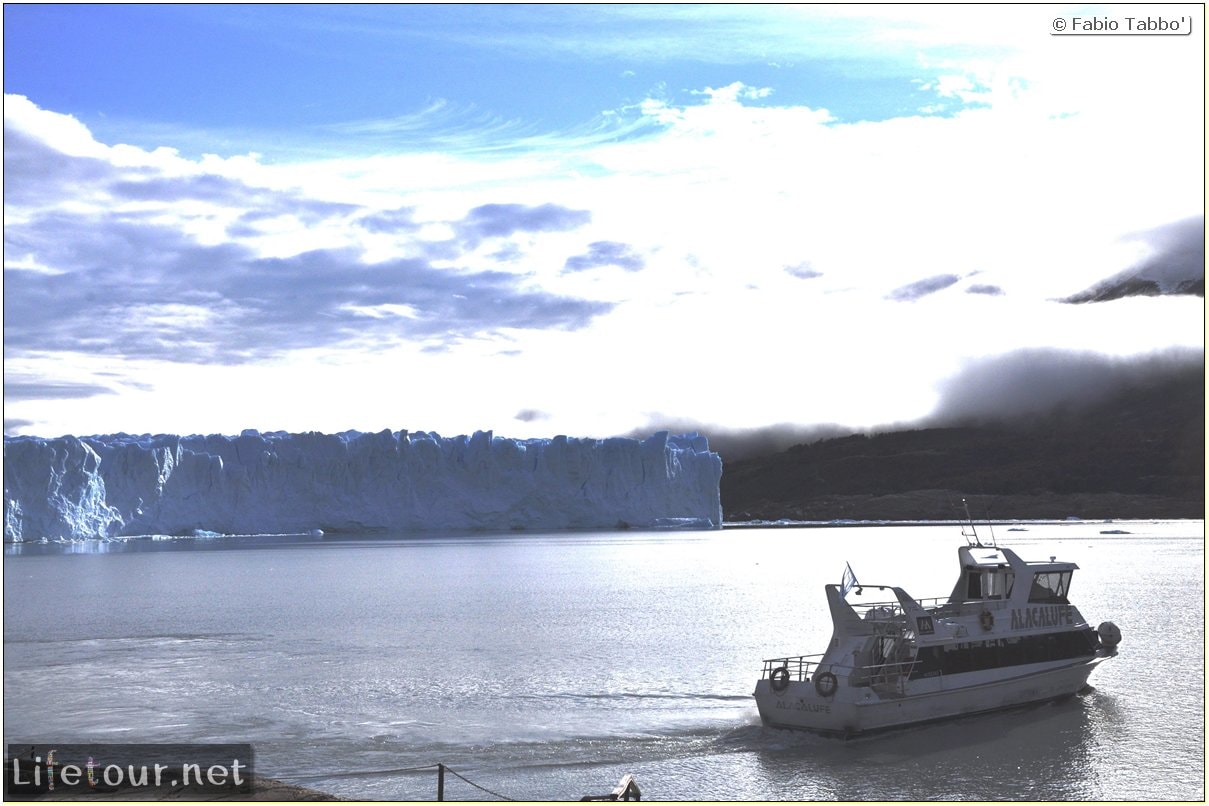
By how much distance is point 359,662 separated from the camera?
31828mm

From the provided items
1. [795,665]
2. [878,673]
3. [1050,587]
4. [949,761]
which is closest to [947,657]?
[878,673]

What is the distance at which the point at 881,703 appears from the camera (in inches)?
837

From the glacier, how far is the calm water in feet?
99.6

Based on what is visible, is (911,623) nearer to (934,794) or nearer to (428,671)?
(934,794)

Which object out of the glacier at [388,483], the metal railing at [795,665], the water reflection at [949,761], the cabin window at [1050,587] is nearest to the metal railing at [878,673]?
the metal railing at [795,665]

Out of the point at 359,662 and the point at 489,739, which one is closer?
the point at 489,739

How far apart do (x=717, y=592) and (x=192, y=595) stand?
26.7m

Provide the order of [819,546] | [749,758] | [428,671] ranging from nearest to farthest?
[749,758], [428,671], [819,546]

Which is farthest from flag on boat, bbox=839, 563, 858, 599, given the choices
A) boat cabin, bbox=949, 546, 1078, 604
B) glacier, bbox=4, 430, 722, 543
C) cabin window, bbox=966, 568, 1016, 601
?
glacier, bbox=4, 430, 722, 543

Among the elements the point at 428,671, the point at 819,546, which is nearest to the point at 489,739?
the point at 428,671

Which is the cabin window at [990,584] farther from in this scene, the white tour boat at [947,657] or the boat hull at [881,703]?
the boat hull at [881,703]

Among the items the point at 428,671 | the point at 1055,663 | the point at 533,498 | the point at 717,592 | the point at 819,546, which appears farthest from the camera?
the point at 819,546

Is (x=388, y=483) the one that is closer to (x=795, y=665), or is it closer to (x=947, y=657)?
(x=795, y=665)

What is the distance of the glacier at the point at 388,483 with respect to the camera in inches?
3622
